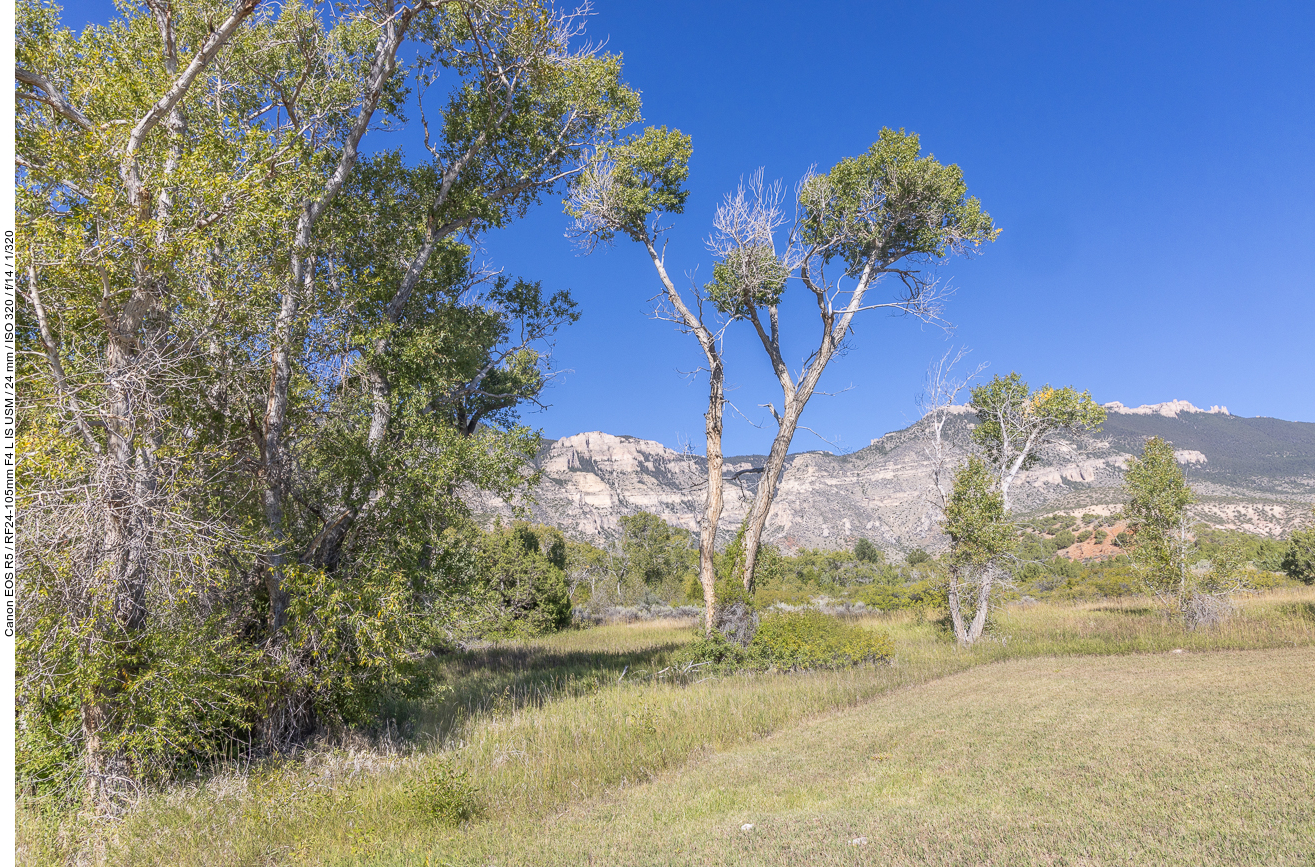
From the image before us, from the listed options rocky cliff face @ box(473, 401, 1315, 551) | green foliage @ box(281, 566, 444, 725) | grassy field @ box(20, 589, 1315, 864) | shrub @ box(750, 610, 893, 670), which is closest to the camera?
grassy field @ box(20, 589, 1315, 864)

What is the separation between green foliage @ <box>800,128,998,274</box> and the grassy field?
32.3ft

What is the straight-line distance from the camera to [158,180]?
Answer: 622 cm

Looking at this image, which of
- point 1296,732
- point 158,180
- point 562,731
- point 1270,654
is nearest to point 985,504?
point 1270,654

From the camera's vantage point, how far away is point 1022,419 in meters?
21.0

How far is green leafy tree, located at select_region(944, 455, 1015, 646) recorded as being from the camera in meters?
16.3

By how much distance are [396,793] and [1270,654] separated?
43.2ft

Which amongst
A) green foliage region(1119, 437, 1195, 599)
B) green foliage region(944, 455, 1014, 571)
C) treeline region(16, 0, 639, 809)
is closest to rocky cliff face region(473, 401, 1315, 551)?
green foliage region(1119, 437, 1195, 599)

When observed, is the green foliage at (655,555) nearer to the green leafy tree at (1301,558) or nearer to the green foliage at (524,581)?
the green foliage at (524,581)

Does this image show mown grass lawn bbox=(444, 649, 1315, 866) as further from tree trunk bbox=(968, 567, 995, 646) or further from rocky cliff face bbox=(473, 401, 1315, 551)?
rocky cliff face bbox=(473, 401, 1315, 551)

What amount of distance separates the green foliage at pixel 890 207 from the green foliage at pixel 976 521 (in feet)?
19.6

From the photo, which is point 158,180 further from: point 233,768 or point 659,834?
point 659,834

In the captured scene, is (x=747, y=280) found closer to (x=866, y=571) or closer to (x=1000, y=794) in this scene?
(x=1000, y=794)

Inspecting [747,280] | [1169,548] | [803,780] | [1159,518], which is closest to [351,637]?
[803,780]

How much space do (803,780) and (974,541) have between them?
13083 millimetres
